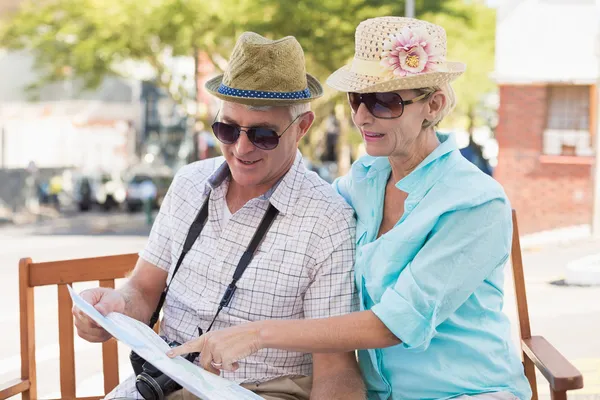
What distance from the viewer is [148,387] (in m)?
2.84

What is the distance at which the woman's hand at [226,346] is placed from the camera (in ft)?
8.27

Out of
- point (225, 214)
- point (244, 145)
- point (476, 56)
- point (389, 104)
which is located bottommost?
point (225, 214)

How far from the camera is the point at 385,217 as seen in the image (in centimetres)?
295

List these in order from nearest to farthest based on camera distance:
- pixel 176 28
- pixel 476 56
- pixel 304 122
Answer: pixel 304 122
pixel 176 28
pixel 476 56

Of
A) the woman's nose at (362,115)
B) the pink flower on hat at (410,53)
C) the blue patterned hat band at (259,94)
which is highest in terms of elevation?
the pink flower on hat at (410,53)

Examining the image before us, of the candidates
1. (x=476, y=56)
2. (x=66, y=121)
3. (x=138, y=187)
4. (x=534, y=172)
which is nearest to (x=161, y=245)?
(x=534, y=172)

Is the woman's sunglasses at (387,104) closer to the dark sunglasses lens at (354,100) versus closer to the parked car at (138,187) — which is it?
the dark sunglasses lens at (354,100)

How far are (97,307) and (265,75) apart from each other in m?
0.91

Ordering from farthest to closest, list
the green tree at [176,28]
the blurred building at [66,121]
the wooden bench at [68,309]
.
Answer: the blurred building at [66,121], the green tree at [176,28], the wooden bench at [68,309]

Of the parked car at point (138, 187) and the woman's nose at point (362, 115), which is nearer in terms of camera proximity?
the woman's nose at point (362, 115)

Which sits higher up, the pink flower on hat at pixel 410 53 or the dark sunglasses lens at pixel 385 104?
the pink flower on hat at pixel 410 53

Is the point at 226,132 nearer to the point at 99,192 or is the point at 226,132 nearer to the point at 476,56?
the point at 99,192

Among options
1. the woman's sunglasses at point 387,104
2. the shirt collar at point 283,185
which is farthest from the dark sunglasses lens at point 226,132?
the woman's sunglasses at point 387,104

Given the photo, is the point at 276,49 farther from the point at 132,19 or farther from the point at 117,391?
the point at 132,19
